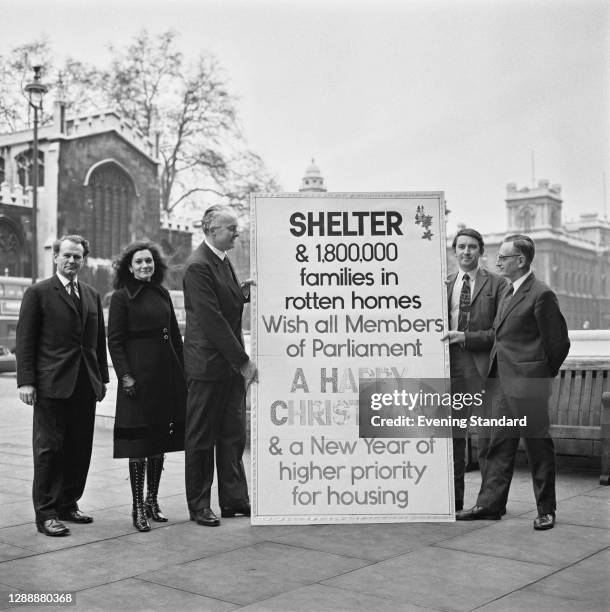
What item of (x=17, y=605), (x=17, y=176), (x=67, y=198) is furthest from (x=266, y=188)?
(x=17, y=605)

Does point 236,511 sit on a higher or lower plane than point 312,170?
lower

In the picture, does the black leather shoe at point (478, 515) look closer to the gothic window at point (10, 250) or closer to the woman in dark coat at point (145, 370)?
the woman in dark coat at point (145, 370)

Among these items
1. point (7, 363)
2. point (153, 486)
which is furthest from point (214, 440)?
point (7, 363)

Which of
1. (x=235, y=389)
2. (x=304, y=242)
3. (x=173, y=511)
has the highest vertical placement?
(x=304, y=242)

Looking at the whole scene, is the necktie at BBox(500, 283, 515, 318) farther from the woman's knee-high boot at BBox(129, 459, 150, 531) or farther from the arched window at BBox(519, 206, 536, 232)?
the arched window at BBox(519, 206, 536, 232)

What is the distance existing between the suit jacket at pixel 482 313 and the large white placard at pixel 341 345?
408mm

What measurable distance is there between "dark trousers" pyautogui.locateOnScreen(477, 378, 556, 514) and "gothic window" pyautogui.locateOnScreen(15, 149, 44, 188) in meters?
41.8

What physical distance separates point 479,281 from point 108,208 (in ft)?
141

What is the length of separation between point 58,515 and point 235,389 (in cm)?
131

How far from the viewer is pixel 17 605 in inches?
139

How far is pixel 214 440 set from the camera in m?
5.43

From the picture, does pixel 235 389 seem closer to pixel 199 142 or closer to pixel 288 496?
pixel 288 496

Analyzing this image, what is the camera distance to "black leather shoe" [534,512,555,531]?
4.97 metres

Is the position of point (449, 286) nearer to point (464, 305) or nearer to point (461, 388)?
point (464, 305)
